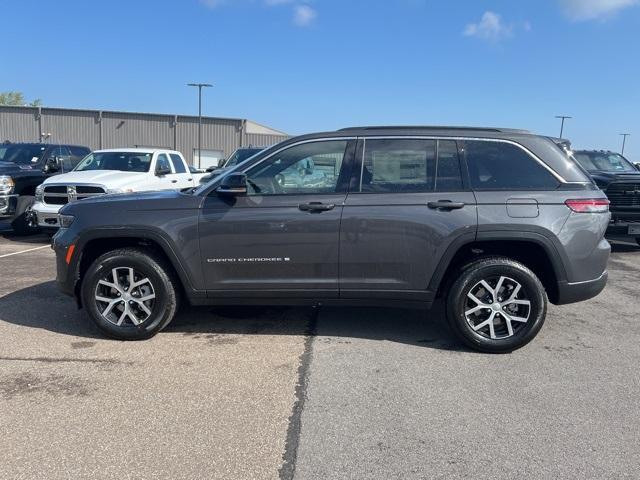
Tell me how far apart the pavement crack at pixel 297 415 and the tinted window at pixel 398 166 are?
144 cm

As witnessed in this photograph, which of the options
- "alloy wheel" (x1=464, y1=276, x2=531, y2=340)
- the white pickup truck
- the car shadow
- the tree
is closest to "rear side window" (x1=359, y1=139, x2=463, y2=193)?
"alloy wheel" (x1=464, y1=276, x2=531, y2=340)

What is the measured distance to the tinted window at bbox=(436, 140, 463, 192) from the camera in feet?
15.1

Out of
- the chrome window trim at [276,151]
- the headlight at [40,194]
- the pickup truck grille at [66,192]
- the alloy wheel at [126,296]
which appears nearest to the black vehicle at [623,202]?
the chrome window trim at [276,151]

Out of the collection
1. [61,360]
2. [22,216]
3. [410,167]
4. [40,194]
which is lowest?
[61,360]

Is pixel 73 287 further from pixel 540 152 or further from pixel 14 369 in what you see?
pixel 540 152

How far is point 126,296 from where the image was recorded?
478cm

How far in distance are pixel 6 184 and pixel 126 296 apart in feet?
23.8

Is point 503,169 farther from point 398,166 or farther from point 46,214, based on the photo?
point 46,214

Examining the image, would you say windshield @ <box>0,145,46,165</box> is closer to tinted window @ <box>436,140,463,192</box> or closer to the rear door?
the rear door

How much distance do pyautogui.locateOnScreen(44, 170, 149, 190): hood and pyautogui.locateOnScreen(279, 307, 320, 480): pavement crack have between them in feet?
20.3

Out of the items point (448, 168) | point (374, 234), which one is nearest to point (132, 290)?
point (374, 234)

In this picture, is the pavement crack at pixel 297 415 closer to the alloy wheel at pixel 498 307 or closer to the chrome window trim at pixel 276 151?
the alloy wheel at pixel 498 307

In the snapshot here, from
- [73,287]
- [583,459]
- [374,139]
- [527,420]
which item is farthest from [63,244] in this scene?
[583,459]

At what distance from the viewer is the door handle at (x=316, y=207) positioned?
179 inches
